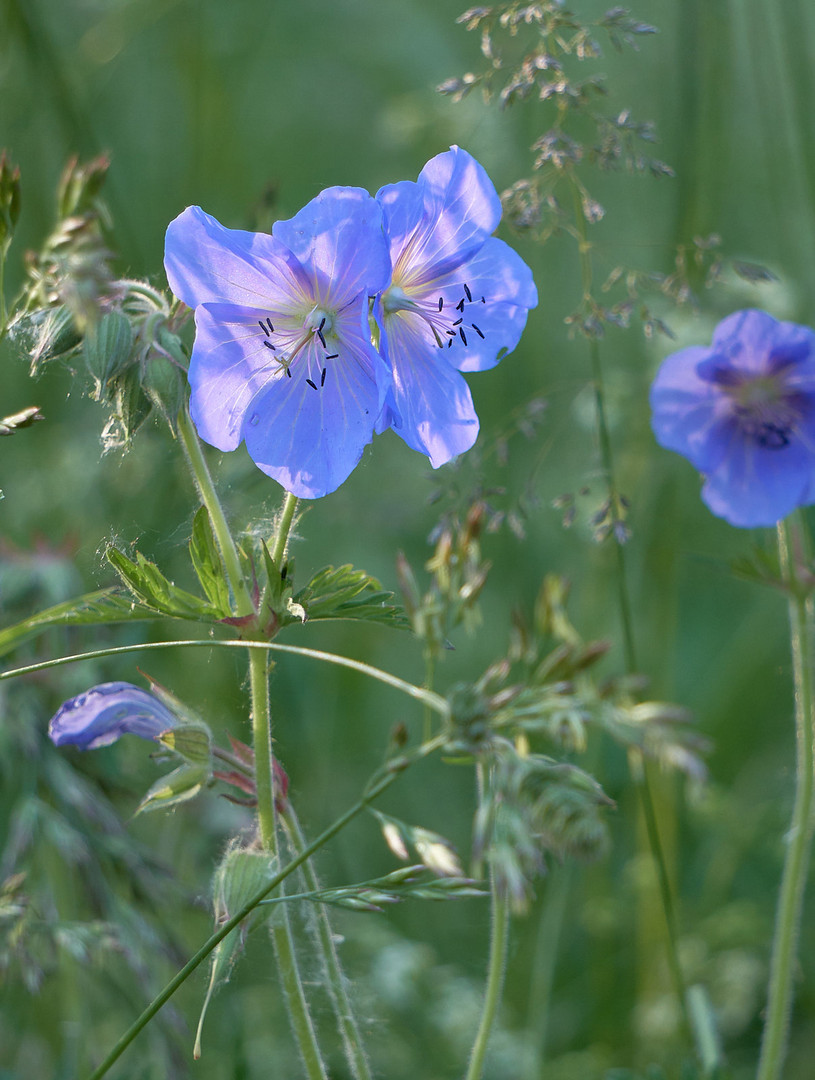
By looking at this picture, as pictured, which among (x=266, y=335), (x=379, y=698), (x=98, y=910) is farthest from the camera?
(x=379, y=698)

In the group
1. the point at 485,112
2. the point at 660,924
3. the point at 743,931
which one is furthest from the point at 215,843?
the point at 485,112

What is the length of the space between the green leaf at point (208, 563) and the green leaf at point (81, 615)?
2.9 inches

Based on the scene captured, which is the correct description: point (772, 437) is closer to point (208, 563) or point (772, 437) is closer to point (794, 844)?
point (794, 844)

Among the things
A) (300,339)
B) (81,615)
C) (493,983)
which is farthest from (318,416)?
(493,983)

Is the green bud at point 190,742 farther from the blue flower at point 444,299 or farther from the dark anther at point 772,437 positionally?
the dark anther at point 772,437

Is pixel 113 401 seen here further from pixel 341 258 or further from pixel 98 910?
pixel 98 910

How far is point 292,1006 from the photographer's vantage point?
1.17m

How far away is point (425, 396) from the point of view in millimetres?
1346

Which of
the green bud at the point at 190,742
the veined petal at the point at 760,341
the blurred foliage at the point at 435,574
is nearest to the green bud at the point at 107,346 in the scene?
the blurred foliage at the point at 435,574

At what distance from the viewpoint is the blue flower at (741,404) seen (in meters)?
1.76

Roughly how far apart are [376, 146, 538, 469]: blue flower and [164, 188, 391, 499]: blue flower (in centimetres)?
6

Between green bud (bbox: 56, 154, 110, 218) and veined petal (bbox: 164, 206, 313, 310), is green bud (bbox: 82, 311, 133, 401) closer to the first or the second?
veined petal (bbox: 164, 206, 313, 310)

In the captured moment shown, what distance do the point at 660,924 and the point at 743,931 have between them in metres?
0.20

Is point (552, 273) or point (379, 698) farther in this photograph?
point (552, 273)
